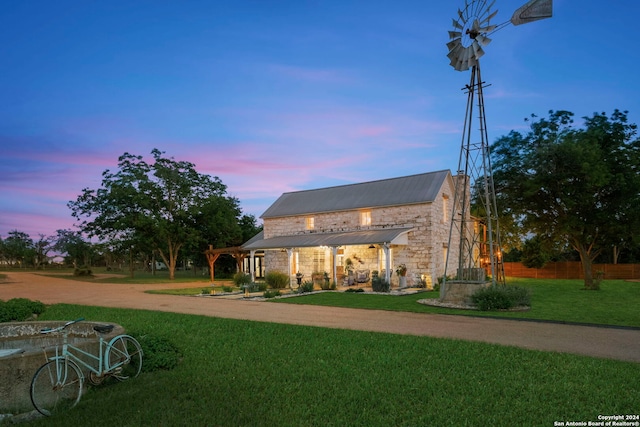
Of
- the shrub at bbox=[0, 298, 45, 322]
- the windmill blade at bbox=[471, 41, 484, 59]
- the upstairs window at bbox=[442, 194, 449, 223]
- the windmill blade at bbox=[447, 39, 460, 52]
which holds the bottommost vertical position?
the shrub at bbox=[0, 298, 45, 322]

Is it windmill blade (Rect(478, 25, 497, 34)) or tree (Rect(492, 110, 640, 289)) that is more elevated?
windmill blade (Rect(478, 25, 497, 34))

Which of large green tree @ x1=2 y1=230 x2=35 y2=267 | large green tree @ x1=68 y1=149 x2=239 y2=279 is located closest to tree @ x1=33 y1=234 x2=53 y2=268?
large green tree @ x1=2 y1=230 x2=35 y2=267

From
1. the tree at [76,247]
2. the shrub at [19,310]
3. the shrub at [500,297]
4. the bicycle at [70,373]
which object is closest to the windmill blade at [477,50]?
the shrub at [500,297]

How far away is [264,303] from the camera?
1738 centimetres

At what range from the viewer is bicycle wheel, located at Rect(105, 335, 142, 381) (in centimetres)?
652

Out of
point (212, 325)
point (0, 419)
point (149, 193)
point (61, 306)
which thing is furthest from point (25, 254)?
point (0, 419)

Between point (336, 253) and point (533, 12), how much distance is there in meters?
15.2

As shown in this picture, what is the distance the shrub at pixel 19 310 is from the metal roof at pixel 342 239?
45.2 ft

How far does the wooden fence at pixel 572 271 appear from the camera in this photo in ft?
109

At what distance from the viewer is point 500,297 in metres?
14.2

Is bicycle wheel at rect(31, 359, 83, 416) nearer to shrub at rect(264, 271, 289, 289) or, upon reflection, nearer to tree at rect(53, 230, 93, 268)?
shrub at rect(264, 271, 289, 289)

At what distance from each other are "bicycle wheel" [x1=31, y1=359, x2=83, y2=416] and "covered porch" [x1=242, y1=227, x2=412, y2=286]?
55.8 ft

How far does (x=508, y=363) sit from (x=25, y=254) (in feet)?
285

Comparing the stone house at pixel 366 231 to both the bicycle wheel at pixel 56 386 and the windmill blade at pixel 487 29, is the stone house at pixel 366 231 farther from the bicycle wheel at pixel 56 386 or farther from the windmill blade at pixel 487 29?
the bicycle wheel at pixel 56 386
